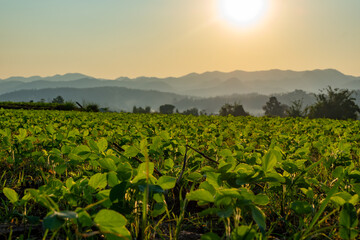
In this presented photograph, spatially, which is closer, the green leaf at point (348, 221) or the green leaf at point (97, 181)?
the green leaf at point (348, 221)

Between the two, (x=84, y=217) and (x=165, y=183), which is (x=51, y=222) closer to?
(x=84, y=217)

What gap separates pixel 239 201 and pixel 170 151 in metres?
1.67

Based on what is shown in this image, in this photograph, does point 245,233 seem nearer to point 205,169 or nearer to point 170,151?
point 205,169

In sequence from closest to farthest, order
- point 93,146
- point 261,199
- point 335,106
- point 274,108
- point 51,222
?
point 51,222, point 261,199, point 93,146, point 335,106, point 274,108

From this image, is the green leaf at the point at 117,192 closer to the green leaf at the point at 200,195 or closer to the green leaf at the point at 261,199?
the green leaf at the point at 200,195

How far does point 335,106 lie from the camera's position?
61.1 metres

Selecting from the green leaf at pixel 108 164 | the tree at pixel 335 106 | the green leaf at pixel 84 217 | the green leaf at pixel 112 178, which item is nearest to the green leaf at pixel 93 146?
the green leaf at pixel 108 164

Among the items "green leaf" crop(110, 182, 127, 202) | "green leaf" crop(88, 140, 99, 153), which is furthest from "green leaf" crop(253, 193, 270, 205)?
"green leaf" crop(88, 140, 99, 153)

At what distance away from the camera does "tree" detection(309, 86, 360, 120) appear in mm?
58719

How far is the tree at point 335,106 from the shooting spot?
58719 millimetres

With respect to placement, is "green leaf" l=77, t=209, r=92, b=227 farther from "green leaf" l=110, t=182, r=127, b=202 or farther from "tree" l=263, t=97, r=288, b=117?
"tree" l=263, t=97, r=288, b=117

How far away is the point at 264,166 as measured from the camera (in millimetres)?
1300

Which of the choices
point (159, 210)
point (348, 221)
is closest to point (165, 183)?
point (159, 210)

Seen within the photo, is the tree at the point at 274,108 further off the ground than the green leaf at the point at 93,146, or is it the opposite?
the green leaf at the point at 93,146
